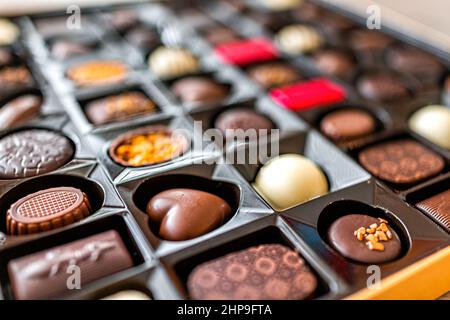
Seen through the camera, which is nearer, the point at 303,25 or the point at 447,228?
the point at 447,228

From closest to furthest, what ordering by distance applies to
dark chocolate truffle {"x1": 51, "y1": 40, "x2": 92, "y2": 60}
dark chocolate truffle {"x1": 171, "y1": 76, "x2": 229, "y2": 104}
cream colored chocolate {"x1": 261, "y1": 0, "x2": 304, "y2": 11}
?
1. dark chocolate truffle {"x1": 171, "y1": 76, "x2": 229, "y2": 104}
2. dark chocolate truffle {"x1": 51, "y1": 40, "x2": 92, "y2": 60}
3. cream colored chocolate {"x1": 261, "y1": 0, "x2": 304, "y2": 11}

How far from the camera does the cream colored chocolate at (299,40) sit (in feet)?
5.62

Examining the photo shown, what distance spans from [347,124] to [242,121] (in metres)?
0.29

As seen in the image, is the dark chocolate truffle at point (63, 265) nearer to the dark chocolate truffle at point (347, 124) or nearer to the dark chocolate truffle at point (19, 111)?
the dark chocolate truffle at point (19, 111)

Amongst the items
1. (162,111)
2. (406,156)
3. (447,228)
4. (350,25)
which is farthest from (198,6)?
(447,228)

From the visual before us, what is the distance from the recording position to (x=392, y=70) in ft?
5.11

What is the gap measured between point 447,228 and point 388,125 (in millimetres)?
410

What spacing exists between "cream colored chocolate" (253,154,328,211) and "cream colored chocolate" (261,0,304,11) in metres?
1.05

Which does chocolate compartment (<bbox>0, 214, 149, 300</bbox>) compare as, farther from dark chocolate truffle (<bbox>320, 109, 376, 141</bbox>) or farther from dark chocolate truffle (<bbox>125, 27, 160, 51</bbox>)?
dark chocolate truffle (<bbox>125, 27, 160, 51</bbox>)

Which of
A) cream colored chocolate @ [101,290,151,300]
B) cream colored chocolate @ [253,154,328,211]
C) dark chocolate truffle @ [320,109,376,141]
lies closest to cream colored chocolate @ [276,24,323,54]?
dark chocolate truffle @ [320,109,376,141]

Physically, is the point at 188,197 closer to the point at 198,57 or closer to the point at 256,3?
the point at 198,57

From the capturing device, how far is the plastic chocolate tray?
853mm

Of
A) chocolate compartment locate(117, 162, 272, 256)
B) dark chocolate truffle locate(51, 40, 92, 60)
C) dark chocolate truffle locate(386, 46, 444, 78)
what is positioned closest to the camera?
chocolate compartment locate(117, 162, 272, 256)

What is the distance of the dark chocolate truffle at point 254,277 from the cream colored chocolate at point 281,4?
4.47ft
